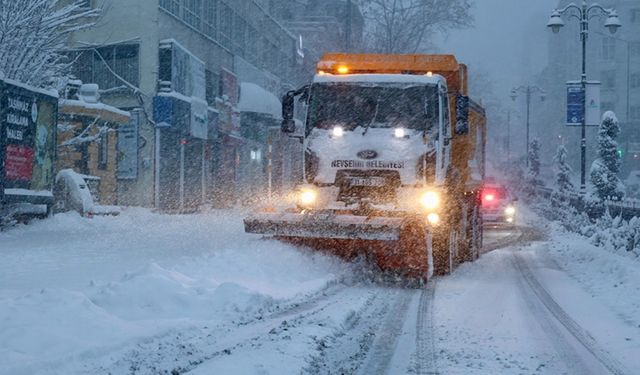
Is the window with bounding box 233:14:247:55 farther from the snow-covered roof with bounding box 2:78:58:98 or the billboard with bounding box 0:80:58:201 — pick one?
the billboard with bounding box 0:80:58:201

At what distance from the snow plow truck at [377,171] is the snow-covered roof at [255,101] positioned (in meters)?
27.7

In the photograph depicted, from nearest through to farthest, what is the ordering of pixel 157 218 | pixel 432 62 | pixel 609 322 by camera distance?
pixel 609 322, pixel 432 62, pixel 157 218

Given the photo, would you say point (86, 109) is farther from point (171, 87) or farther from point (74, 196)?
point (171, 87)

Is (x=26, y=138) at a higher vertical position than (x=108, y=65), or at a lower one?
lower

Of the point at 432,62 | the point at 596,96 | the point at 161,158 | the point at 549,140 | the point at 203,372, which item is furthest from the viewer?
the point at 549,140

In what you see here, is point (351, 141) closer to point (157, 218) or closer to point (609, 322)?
point (609, 322)

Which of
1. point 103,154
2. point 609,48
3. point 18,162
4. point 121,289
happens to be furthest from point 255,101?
point 609,48

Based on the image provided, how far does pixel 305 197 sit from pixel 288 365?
6.39 m

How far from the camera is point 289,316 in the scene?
8.29m

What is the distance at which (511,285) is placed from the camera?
12.3 m

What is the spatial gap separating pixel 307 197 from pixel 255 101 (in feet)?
95.8

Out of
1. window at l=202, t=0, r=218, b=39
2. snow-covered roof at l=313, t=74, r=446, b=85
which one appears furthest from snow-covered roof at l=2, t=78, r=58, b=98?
window at l=202, t=0, r=218, b=39

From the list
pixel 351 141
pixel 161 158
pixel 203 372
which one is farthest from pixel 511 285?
pixel 161 158

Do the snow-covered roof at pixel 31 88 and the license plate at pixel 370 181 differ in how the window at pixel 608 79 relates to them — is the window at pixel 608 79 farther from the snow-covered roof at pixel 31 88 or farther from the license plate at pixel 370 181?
the license plate at pixel 370 181
